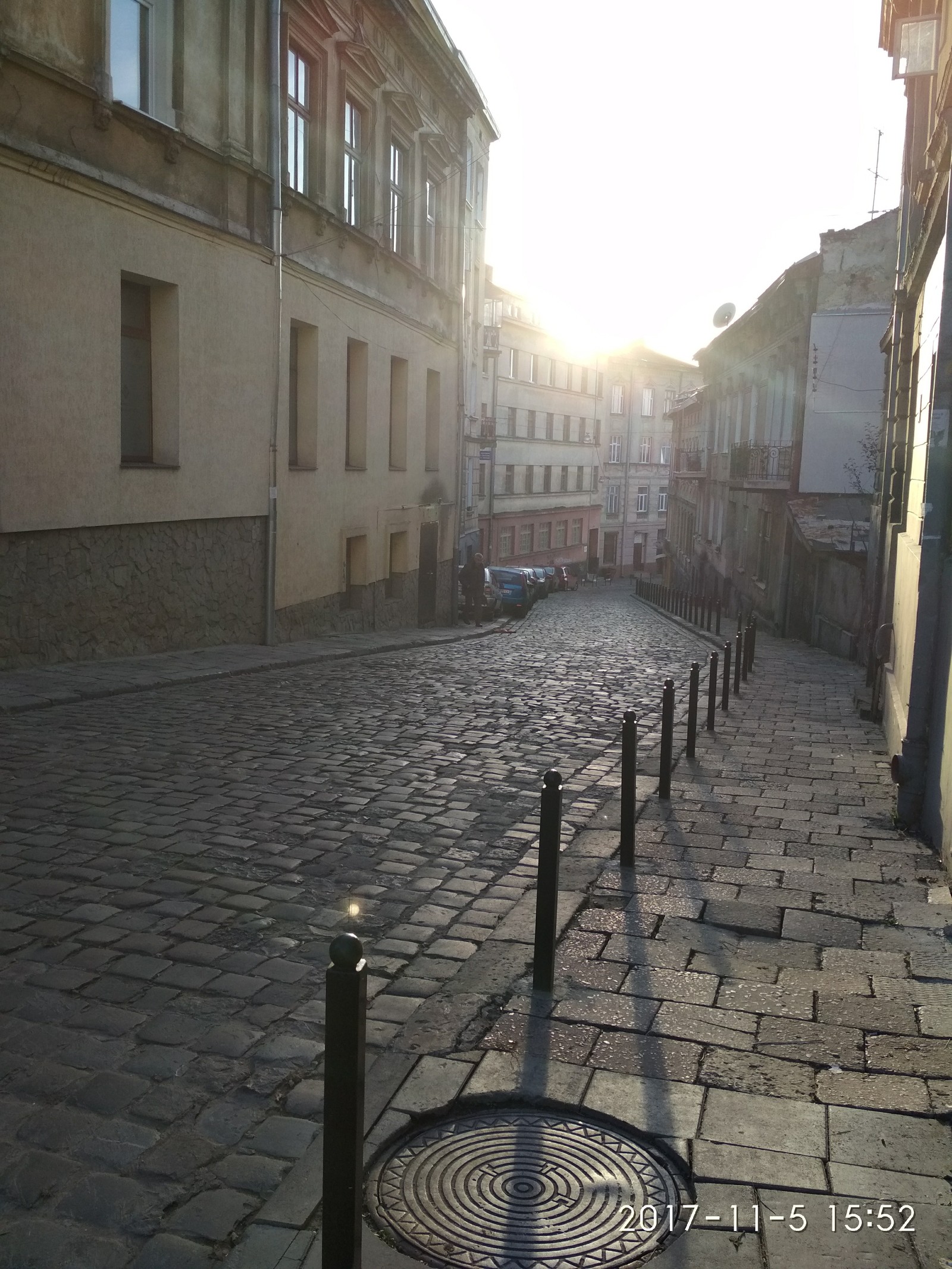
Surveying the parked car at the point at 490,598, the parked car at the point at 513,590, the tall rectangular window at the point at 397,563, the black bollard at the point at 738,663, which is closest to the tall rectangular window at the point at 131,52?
the black bollard at the point at 738,663

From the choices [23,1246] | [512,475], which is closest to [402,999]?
[23,1246]

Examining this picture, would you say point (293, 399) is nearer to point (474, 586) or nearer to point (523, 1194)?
point (474, 586)

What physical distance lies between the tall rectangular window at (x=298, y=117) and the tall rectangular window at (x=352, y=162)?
146 cm

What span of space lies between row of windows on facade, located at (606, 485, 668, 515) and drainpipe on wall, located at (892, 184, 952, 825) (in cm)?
6067

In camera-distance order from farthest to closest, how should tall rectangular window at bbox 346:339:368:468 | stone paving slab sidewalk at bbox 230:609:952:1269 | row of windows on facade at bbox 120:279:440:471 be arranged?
1. tall rectangular window at bbox 346:339:368:468
2. row of windows on facade at bbox 120:279:440:471
3. stone paving slab sidewalk at bbox 230:609:952:1269

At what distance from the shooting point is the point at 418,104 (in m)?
22.4

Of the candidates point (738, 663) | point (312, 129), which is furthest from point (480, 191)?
point (738, 663)

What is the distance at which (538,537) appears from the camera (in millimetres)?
58094

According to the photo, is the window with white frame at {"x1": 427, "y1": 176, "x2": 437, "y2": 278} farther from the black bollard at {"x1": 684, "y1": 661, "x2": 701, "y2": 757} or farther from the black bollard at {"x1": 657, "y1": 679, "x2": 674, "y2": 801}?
the black bollard at {"x1": 657, "y1": 679, "x2": 674, "y2": 801}

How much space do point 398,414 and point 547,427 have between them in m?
36.2

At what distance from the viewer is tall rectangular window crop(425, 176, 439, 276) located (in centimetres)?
2394

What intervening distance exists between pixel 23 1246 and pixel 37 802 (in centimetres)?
447

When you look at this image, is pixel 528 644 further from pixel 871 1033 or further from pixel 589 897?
pixel 871 1033

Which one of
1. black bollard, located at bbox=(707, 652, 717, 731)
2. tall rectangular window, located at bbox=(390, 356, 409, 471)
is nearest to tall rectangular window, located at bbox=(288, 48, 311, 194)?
tall rectangular window, located at bbox=(390, 356, 409, 471)
